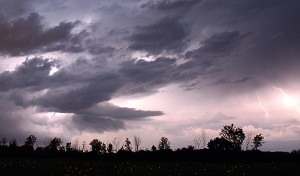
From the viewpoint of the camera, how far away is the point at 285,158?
88062 millimetres

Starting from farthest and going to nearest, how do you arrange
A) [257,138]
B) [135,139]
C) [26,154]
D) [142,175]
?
[257,138] < [135,139] < [26,154] < [142,175]

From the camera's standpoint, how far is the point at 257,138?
563 feet

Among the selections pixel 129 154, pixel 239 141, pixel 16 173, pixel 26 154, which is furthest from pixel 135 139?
pixel 16 173

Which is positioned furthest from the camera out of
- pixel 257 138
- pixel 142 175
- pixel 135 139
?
pixel 257 138

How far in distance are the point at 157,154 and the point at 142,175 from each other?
172ft

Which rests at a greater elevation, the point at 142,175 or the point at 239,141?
the point at 239,141

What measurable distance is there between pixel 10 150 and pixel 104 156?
24530 millimetres

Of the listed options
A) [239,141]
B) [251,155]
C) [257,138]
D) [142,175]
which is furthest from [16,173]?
[257,138]

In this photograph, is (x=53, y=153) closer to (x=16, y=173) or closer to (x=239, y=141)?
(x=16, y=173)

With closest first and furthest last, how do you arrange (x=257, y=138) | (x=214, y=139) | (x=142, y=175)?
(x=142, y=175), (x=214, y=139), (x=257, y=138)

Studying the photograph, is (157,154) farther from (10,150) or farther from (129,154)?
(10,150)

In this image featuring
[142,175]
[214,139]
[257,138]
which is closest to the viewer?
→ [142,175]

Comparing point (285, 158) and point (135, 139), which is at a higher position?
point (135, 139)

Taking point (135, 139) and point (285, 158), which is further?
point (135, 139)
